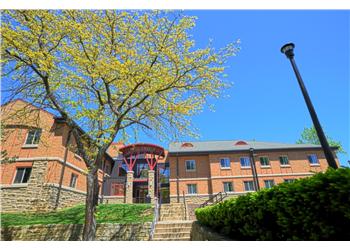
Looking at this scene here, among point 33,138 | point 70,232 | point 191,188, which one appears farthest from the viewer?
point 191,188

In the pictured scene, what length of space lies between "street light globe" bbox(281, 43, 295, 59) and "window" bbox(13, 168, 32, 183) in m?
18.6

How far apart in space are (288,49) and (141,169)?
91.1 feet

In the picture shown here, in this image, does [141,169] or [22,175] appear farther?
[141,169]

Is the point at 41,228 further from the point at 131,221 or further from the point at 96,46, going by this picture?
the point at 96,46

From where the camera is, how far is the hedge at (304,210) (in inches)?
84.1

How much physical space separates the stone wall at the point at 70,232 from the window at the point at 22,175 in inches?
225

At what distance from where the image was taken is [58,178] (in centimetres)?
1602

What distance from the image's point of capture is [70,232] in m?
10.6

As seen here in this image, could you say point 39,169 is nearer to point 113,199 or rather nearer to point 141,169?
point 113,199

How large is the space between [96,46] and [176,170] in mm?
18466

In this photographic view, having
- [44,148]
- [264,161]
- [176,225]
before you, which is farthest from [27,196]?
[264,161]

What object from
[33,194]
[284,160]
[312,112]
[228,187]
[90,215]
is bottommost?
[90,215]

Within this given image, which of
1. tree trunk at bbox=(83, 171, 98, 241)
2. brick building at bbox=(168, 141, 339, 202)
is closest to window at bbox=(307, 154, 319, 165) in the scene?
brick building at bbox=(168, 141, 339, 202)
